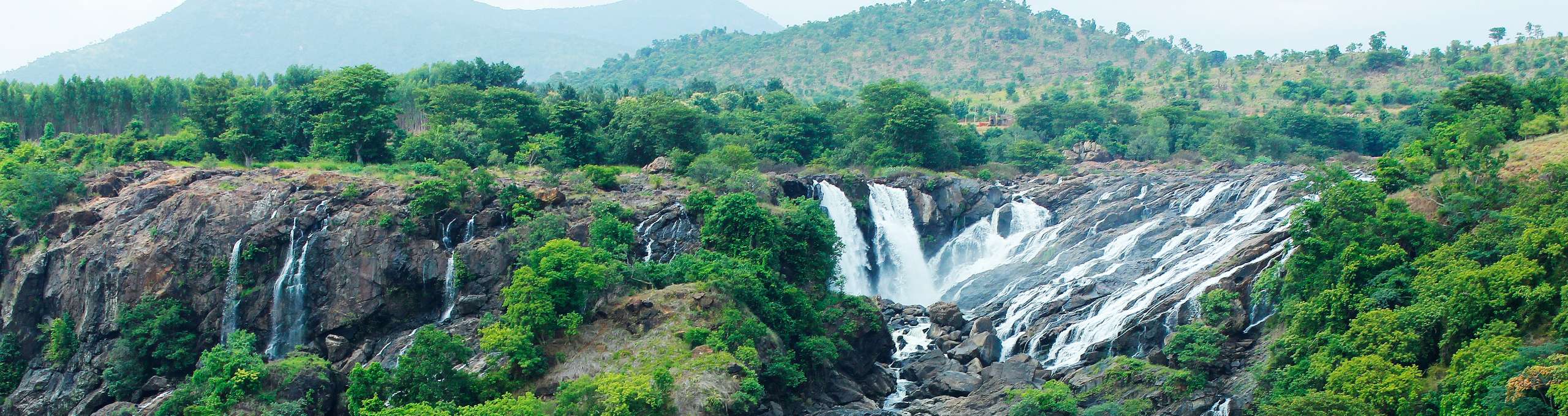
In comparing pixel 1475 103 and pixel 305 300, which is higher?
pixel 1475 103

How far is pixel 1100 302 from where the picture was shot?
47.4m

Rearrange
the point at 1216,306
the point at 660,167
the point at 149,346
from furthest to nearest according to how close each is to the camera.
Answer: the point at 660,167
the point at 149,346
the point at 1216,306

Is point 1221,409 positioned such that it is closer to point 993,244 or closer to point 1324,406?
point 1324,406

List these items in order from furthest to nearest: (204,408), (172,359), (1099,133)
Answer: (1099,133)
(172,359)
(204,408)

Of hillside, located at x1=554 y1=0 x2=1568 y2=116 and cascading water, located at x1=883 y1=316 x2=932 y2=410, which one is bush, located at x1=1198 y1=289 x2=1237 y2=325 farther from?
hillside, located at x1=554 y1=0 x2=1568 y2=116

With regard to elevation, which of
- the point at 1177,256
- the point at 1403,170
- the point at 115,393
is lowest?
the point at 115,393

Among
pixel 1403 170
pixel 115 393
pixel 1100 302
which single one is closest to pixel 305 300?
pixel 115 393

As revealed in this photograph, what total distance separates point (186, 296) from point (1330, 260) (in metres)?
39.9

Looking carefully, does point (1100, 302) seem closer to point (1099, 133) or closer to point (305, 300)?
point (305, 300)

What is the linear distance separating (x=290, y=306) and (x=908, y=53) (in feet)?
352

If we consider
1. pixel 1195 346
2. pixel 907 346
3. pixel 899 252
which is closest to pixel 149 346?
pixel 907 346

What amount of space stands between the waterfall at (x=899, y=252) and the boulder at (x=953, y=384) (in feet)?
46.2

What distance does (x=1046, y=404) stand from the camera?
37844 mm

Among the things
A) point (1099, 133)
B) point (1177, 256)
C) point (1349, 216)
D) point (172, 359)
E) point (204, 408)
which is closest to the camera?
point (204, 408)
